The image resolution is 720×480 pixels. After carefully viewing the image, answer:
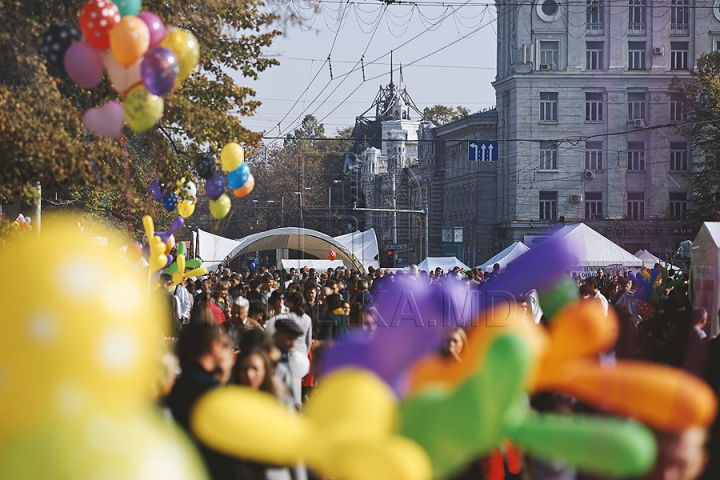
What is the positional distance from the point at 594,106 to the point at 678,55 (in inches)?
177

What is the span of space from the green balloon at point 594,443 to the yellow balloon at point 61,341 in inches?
49.5

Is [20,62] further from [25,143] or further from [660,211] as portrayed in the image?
[660,211]

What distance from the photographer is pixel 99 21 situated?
334 inches

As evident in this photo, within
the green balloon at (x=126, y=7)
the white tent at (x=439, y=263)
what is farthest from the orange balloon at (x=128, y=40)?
the white tent at (x=439, y=263)

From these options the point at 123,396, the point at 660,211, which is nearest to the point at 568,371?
the point at 123,396

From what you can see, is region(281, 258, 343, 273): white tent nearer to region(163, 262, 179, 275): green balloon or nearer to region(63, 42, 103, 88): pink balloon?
region(163, 262, 179, 275): green balloon

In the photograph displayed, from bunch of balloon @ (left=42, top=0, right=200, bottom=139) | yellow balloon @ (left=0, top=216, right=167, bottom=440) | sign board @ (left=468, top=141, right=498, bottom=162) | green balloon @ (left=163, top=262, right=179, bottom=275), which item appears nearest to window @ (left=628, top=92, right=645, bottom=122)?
sign board @ (left=468, top=141, right=498, bottom=162)

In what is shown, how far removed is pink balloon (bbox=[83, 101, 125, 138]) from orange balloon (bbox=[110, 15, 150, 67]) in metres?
0.90

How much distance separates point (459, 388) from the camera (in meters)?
3.24

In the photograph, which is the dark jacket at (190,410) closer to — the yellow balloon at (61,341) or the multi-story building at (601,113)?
the yellow balloon at (61,341)

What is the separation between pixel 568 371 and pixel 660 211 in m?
48.0

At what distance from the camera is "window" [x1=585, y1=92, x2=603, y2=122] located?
1941 inches

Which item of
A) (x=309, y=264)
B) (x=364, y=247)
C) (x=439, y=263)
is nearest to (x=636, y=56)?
(x=364, y=247)

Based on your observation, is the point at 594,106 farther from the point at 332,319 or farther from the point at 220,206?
the point at 332,319
